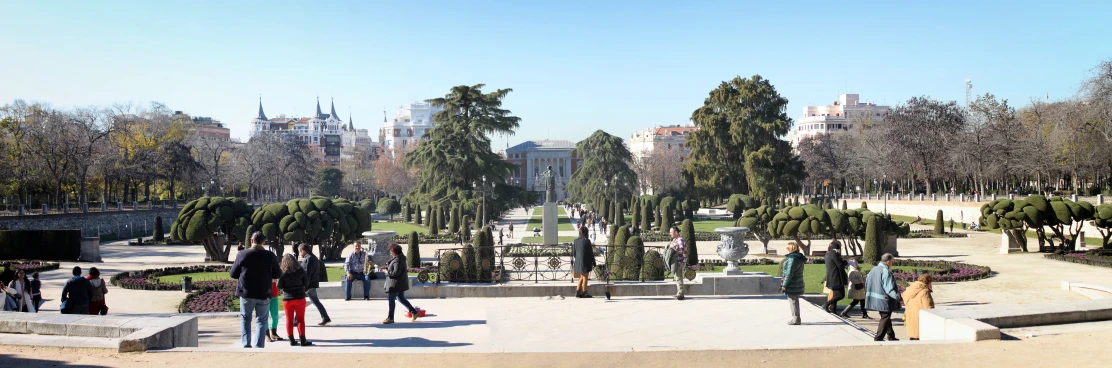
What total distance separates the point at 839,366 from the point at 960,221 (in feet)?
153

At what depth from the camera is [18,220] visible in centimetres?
4112

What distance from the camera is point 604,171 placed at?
6325cm

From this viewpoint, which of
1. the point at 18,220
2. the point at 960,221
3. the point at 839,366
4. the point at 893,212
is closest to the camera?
the point at 839,366

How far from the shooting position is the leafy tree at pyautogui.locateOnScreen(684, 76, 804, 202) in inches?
2301

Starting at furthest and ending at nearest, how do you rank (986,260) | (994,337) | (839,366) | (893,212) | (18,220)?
1. (893,212)
2. (18,220)
3. (986,260)
4. (994,337)
5. (839,366)

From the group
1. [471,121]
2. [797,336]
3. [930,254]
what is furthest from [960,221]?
[797,336]

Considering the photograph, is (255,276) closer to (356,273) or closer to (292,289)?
(292,289)

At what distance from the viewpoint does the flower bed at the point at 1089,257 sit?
23922 millimetres

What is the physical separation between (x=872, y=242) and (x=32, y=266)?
84.0 ft

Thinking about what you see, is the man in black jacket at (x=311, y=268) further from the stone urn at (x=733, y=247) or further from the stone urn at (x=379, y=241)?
the stone urn at (x=733, y=247)

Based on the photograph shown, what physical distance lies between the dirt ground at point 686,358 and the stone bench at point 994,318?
10.8 inches

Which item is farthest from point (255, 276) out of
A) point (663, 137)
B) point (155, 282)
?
point (663, 137)

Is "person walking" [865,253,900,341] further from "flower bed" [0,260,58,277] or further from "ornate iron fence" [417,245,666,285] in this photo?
"flower bed" [0,260,58,277]

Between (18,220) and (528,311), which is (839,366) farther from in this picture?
(18,220)
